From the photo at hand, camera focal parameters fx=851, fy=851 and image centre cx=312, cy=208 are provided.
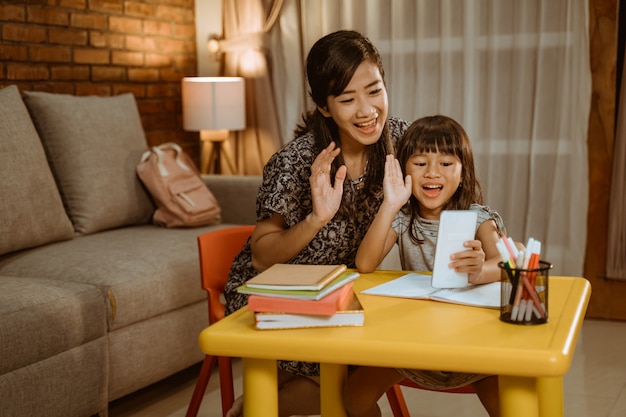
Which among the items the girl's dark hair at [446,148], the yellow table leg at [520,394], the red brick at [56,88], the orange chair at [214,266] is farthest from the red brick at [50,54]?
the yellow table leg at [520,394]

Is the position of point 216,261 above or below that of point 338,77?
below

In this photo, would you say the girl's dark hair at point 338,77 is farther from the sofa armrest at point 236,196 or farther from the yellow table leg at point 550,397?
the sofa armrest at point 236,196

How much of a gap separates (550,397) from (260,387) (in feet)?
2.02

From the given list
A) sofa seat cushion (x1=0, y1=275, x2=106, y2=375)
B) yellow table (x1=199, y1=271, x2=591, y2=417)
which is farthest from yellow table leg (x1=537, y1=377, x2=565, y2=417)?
sofa seat cushion (x1=0, y1=275, x2=106, y2=375)

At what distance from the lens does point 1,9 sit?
11.3 ft

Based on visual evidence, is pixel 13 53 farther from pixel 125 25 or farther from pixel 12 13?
pixel 125 25

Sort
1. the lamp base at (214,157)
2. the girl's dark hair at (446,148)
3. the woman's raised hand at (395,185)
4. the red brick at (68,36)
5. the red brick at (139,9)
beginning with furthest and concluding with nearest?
1. the lamp base at (214,157)
2. the red brick at (139,9)
3. the red brick at (68,36)
4. the girl's dark hair at (446,148)
5. the woman's raised hand at (395,185)

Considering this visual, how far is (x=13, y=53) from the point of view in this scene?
350cm

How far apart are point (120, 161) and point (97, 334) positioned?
107 centimetres

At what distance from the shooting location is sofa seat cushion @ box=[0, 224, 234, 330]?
2.69 metres

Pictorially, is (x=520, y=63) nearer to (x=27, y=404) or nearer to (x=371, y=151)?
(x=371, y=151)

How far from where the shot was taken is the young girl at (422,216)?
1.74 metres

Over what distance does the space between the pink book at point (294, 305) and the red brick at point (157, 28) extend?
312cm

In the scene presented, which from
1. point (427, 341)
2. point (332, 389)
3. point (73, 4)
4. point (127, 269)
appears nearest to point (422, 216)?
point (332, 389)
